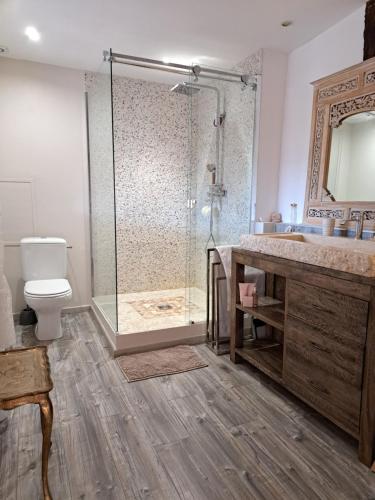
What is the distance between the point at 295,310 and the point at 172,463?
1.02 m

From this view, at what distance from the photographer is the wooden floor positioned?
143 centimetres

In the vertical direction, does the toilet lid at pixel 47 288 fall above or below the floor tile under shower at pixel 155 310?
above

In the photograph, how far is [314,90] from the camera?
101 inches

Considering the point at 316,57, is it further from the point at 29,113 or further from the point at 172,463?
the point at 172,463

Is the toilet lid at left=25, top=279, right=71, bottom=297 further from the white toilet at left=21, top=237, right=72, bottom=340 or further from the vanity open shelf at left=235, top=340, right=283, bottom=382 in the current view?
the vanity open shelf at left=235, top=340, right=283, bottom=382

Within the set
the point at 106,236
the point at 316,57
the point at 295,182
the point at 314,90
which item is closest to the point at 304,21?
the point at 316,57

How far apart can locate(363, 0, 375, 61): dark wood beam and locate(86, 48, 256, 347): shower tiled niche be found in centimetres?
95

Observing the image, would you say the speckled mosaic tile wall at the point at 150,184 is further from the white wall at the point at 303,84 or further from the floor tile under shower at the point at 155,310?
the white wall at the point at 303,84

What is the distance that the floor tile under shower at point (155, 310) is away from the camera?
2.88 m

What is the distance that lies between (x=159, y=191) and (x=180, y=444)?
2.78m

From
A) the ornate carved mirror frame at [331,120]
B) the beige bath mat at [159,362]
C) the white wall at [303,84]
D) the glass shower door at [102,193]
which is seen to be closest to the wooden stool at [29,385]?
the beige bath mat at [159,362]

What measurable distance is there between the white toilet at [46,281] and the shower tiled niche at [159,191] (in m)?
0.38

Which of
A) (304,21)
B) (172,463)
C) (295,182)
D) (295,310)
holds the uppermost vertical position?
(304,21)

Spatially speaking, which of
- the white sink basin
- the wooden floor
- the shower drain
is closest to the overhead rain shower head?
the white sink basin
